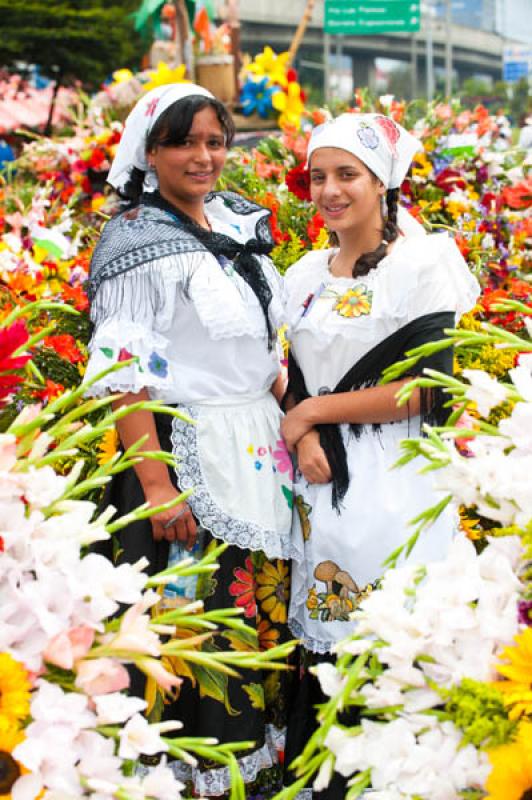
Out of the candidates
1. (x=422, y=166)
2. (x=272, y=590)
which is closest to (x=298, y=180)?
(x=272, y=590)

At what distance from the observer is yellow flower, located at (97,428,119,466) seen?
8.87 feet

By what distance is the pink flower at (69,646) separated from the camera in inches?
41.0

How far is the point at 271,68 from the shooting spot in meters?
6.41

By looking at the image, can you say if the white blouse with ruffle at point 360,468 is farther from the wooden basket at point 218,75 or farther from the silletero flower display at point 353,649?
the wooden basket at point 218,75

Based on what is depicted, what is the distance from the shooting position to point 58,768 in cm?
101

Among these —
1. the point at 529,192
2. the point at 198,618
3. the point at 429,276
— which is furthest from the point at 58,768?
the point at 529,192

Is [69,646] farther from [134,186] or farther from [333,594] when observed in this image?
[134,186]

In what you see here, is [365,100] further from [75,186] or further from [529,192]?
[529,192]

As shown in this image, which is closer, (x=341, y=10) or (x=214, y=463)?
(x=214, y=463)

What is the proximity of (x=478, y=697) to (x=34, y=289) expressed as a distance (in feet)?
9.31

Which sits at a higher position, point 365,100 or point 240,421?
point 365,100

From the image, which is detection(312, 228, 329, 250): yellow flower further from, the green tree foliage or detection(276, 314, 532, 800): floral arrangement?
the green tree foliage

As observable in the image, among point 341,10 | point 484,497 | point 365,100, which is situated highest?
point 341,10

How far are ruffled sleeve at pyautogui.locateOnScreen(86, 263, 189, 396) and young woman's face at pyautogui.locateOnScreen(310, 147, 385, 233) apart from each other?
14.5 inches
